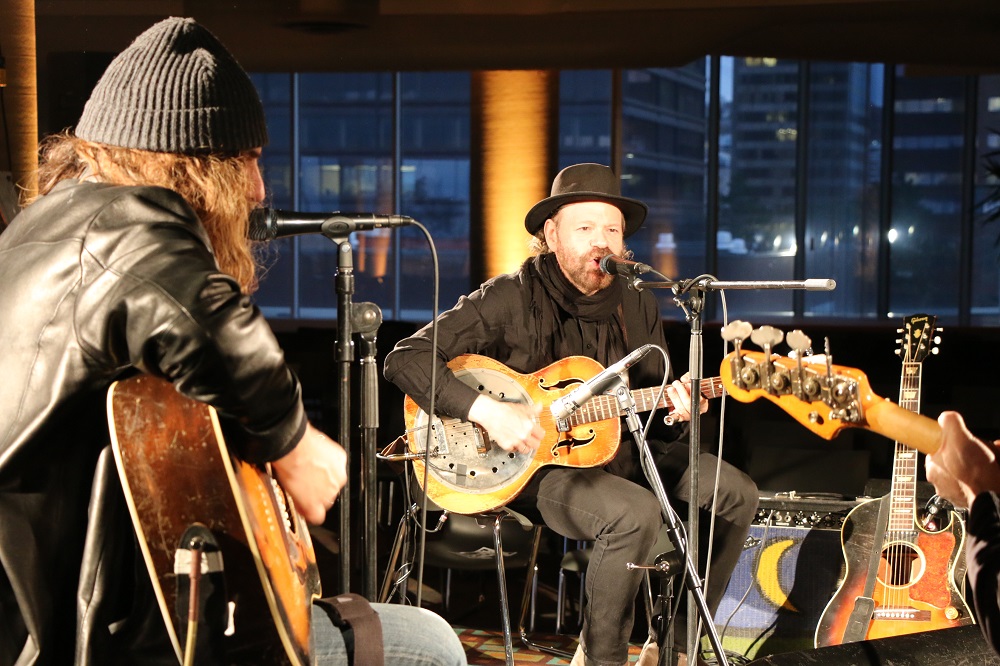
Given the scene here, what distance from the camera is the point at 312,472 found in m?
1.76

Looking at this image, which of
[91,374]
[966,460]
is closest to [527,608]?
[966,460]

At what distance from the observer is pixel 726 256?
8695 mm

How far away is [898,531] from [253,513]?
2.77 metres

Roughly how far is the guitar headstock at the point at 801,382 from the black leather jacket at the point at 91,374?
120cm

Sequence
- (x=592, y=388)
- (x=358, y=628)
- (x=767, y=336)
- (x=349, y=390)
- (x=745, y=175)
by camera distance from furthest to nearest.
Result: (x=745, y=175) → (x=592, y=388) → (x=349, y=390) → (x=767, y=336) → (x=358, y=628)

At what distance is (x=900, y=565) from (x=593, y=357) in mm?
1328

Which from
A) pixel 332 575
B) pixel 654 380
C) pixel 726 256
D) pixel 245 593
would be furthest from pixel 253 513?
pixel 726 256

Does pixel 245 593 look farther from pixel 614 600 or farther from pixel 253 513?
pixel 614 600

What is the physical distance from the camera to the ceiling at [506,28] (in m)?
5.64

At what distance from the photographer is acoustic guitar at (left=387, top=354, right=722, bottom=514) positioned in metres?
3.57

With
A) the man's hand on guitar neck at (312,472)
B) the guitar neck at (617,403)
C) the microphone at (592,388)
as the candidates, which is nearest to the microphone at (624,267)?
the microphone at (592,388)

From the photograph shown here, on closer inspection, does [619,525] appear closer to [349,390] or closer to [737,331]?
[737,331]

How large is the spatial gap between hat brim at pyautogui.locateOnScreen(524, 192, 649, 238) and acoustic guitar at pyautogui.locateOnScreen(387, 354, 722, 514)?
2.07 ft

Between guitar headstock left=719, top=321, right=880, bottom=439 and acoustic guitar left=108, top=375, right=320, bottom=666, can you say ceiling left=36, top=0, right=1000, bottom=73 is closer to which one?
guitar headstock left=719, top=321, right=880, bottom=439
